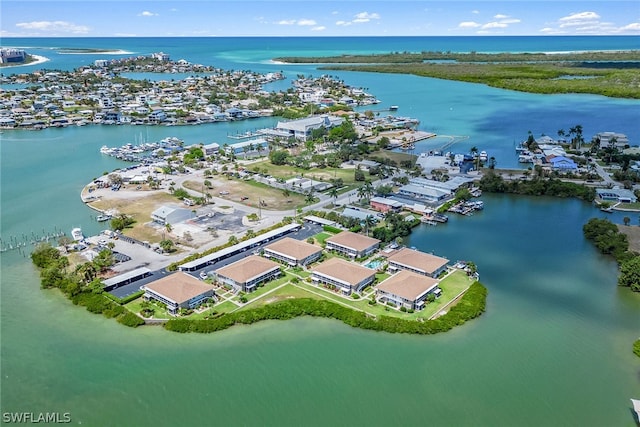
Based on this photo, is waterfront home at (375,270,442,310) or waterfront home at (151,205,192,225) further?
waterfront home at (151,205,192,225)

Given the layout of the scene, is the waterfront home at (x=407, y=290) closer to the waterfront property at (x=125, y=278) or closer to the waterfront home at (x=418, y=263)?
the waterfront home at (x=418, y=263)

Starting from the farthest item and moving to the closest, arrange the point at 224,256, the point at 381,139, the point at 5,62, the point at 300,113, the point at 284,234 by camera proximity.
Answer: the point at 5,62, the point at 300,113, the point at 381,139, the point at 284,234, the point at 224,256

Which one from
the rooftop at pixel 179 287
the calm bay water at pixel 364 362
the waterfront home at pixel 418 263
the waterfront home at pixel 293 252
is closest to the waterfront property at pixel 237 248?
the waterfront home at pixel 293 252

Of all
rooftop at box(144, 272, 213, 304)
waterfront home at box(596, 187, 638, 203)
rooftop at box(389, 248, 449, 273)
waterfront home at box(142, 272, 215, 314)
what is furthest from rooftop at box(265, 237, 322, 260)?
waterfront home at box(596, 187, 638, 203)

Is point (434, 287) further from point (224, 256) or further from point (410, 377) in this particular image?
Answer: point (224, 256)

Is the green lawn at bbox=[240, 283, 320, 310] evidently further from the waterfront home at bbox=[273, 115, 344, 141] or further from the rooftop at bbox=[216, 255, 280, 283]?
the waterfront home at bbox=[273, 115, 344, 141]

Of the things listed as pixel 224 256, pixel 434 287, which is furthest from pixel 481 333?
pixel 224 256

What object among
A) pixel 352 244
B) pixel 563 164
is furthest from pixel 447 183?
pixel 352 244
